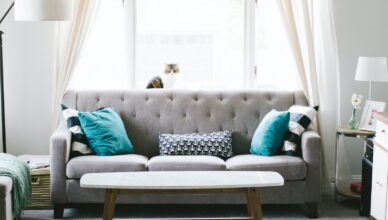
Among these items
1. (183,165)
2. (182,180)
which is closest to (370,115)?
(183,165)

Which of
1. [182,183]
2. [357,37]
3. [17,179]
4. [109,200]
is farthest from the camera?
[357,37]

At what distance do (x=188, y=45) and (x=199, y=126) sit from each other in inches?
31.9

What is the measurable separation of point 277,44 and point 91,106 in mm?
1641

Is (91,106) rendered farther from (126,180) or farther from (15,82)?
(126,180)

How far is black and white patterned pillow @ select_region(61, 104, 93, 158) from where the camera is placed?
4664mm

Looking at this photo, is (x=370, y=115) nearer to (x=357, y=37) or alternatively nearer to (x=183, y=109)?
(x=357, y=37)

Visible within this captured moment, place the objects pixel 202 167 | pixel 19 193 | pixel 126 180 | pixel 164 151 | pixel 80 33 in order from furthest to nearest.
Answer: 1. pixel 80 33
2. pixel 164 151
3. pixel 202 167
4. pixel 19 193
5. pixel 126 180

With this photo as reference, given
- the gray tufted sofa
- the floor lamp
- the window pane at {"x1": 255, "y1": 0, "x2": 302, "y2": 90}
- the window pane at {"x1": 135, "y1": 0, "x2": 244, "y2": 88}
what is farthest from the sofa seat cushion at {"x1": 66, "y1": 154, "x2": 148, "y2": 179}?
the window pane at {"x1": 255, "y1": 0, "x2": 302, "y2": 90}

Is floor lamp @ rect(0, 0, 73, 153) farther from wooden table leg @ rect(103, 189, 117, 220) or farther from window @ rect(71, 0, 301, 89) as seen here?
wooden table leg @ rect(103, 189, 117, 220)

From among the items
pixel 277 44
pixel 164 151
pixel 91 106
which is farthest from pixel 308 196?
pixel 91 106

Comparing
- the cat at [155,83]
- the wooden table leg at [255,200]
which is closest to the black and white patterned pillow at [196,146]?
the cat at [155,83]

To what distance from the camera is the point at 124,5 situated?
5387mm

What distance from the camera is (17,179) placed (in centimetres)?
412

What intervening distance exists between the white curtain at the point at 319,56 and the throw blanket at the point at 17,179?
7.52 ft
